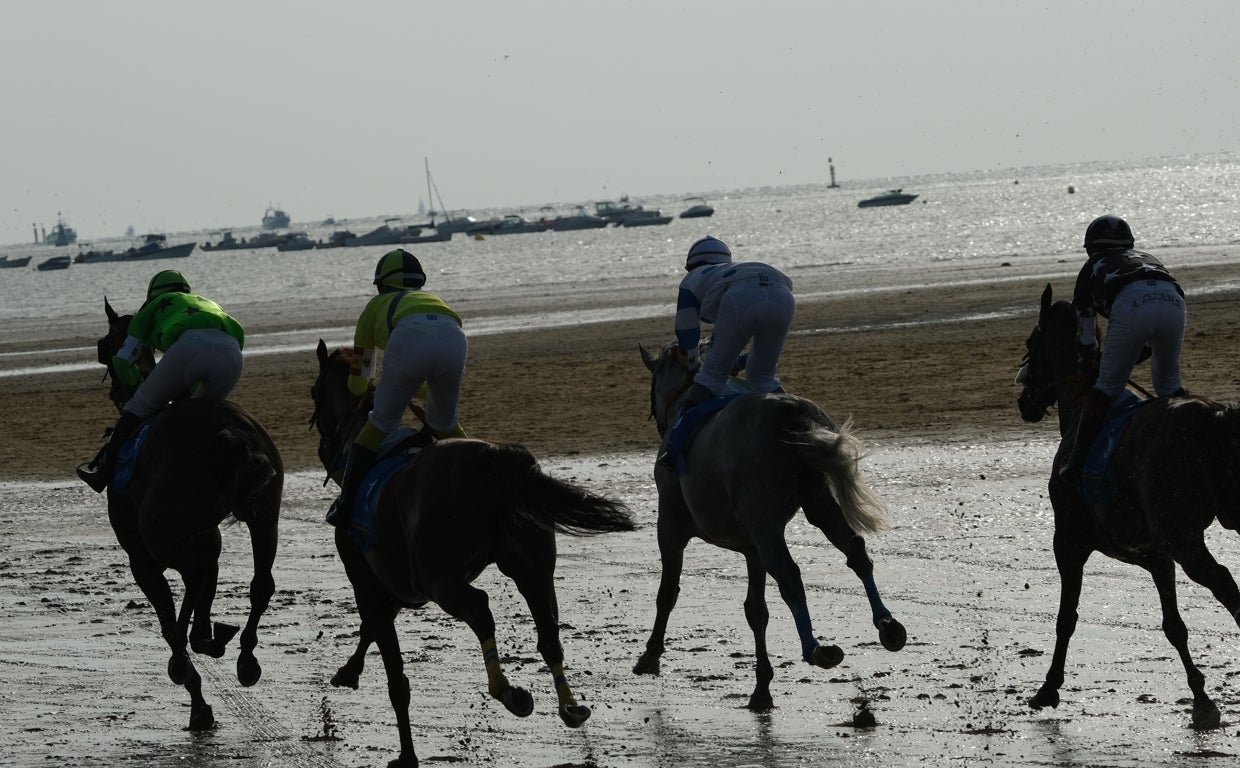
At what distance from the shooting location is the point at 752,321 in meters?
9.73

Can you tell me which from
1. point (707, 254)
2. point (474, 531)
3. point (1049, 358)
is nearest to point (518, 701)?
point (474, 531)

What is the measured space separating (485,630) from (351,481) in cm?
146

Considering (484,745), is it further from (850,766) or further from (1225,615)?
(1225,615)

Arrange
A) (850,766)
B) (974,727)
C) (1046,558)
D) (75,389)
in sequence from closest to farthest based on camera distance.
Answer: (850,766) → (974,727) → (1046,558) → (75,389)

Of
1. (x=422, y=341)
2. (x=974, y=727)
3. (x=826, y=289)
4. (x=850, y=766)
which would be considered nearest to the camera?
(x=850, y=766)

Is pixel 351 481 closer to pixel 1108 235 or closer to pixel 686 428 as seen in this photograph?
pixel 686 428

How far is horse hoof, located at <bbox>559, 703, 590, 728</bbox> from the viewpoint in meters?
7.69

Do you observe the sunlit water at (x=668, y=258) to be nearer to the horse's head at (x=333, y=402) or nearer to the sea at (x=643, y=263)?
the sea at (x=643, y=263)

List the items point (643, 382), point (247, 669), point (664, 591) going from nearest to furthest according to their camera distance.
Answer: point (247, 669), point (664, 591), point (643, 382)

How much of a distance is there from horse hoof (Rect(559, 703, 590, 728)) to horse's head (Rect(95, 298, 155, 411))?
4359 mm

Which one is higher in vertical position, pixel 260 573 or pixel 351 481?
pixel 351 481

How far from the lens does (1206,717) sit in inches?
303

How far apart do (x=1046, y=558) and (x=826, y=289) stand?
35846mm

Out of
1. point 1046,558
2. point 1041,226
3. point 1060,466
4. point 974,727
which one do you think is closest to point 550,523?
point 974,727
